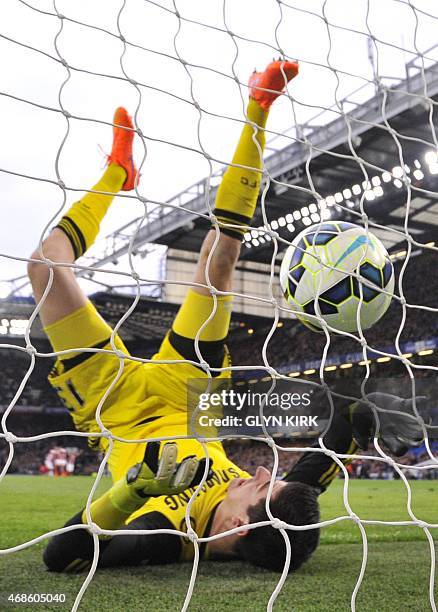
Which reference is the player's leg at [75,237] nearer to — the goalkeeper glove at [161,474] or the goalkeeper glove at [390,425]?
the goalkeeper glove at [161,474]

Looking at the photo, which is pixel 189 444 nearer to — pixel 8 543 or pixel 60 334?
pixel 60 334

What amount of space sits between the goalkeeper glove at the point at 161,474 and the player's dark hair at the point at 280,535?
0.91ft

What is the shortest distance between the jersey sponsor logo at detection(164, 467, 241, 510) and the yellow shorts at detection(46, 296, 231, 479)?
167 mm

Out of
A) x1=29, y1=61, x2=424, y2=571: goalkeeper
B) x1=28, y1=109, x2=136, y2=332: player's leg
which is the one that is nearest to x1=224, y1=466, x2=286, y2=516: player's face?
x1=29, y1=61, x2=424, y2=571: goalkeeper

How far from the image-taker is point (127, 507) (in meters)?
1.19

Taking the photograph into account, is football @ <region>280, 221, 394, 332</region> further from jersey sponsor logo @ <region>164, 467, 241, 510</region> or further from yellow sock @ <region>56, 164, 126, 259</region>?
yellow sock @ <region>56, 164, 126, 259</region>

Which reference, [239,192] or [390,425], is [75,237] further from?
[390,425]

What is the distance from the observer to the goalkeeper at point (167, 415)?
1.25 meters

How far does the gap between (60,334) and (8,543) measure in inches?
33.4

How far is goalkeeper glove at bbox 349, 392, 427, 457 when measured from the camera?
1388 millimetres

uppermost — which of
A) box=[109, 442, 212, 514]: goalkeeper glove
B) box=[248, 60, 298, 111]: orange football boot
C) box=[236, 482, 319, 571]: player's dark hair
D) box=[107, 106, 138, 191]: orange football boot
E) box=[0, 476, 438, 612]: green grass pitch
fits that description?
box=[248, 60, 298, 111]: orange football boot

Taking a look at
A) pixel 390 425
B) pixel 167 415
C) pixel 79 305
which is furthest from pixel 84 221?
pixel 390 425

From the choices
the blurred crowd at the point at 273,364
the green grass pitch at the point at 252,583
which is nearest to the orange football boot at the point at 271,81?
the green grass pitch at the point at 252,583

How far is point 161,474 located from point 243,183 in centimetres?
82
